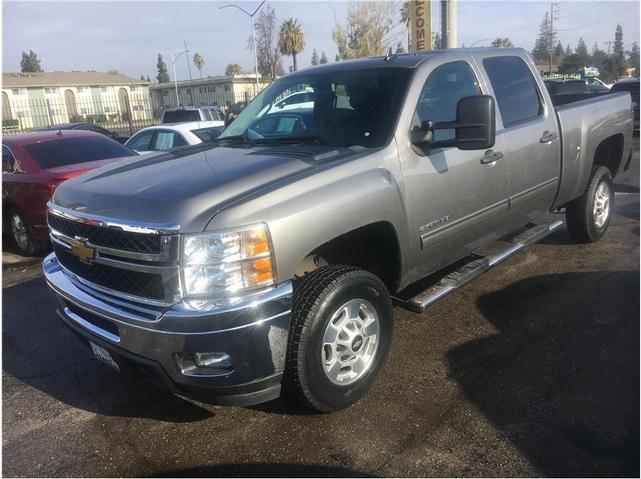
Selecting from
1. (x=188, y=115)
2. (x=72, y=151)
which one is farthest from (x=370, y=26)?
(x=72, y=151)

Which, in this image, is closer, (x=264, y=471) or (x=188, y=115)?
(x=264, y=471)

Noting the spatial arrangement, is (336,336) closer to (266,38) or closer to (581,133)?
(581,133)

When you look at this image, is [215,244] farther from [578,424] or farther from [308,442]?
[578,424]

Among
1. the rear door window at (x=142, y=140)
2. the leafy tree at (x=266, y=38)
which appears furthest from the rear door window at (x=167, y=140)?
the leafy tree at (x=266, y=38)

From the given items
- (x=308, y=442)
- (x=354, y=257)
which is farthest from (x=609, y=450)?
(x=354, y=257)

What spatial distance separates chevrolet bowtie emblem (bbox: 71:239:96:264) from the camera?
10.1 ft

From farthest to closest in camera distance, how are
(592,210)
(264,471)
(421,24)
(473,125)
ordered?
(421,24)
(592,210)
(473,125)
(264,471)

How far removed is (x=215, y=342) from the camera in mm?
2666

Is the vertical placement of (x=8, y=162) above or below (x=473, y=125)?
below

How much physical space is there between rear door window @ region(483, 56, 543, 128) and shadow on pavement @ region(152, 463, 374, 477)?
9.93 feet

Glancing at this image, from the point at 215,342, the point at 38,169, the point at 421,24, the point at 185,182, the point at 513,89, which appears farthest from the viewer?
the point at 421,24

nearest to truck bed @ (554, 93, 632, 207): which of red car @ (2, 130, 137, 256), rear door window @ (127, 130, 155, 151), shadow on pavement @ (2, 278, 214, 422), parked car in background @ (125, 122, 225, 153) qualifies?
shadow on pavement @ (2, 278, 214, 422)

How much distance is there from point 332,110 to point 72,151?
4.92 meters

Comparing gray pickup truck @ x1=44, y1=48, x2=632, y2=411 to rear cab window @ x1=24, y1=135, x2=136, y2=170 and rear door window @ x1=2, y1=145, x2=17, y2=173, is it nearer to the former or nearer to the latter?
rear cab window @ x1=24, y1=135, x2=136, y2=170
